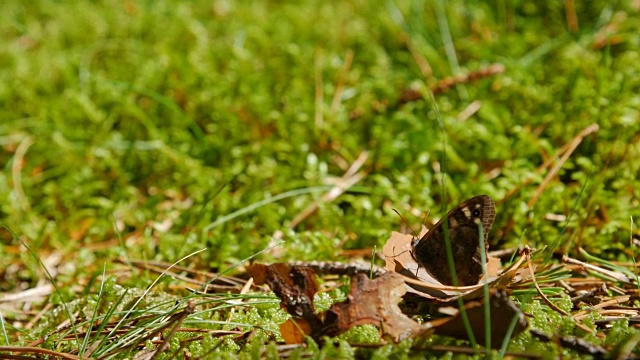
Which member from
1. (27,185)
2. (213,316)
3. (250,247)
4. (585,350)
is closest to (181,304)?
(213,316)

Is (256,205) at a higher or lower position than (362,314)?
lower

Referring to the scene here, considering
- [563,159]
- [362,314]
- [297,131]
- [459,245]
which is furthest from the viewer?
[297,131]

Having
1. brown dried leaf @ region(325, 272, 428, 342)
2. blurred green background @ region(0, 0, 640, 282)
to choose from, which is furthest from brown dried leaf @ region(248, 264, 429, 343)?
blurred green background @ region(0, 0, 640, 282)

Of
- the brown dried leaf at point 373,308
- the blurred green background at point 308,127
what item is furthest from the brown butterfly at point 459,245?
the blurred green background at point 308,127

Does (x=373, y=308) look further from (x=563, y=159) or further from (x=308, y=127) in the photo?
(x=308, y=127)

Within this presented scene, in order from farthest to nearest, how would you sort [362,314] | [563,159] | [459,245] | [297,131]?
[297,131]
[563,159]
[459,245]
[362,314]

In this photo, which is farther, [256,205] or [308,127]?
[308,127]

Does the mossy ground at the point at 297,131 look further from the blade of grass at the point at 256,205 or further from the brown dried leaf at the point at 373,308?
the brown dried leaf at the point at 373,308

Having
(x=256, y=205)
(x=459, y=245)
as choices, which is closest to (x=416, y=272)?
(x=459, y=245)
